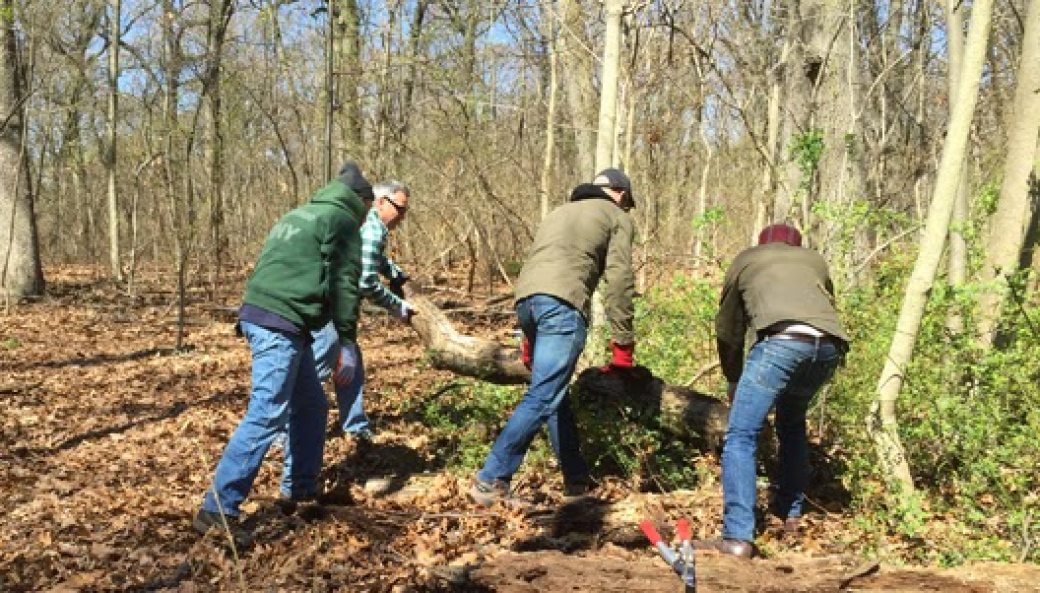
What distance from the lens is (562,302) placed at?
4383 millimetres

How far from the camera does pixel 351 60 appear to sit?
1285 centimetres

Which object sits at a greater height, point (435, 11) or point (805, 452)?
point (435, 11)

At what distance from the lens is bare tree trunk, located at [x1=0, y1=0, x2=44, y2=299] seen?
12.7 meters

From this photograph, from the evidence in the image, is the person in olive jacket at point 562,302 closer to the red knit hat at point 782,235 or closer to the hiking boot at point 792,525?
the red knit hat at point 782,235

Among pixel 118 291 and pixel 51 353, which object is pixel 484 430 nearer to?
pixel 51 353

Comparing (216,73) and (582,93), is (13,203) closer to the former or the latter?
(216,73)

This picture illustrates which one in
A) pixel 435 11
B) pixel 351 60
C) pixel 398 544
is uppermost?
pixel 435 11

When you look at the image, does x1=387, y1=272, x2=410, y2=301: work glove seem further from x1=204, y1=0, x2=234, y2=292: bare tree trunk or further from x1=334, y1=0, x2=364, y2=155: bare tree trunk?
x1=334, y1=0, x2=364, y2=155: bare tree trunk

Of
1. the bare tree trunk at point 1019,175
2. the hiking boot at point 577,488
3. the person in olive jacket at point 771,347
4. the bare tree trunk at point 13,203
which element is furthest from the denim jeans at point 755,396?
the bare tree trunk at point 13,203

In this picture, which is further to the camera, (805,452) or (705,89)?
(705,89)

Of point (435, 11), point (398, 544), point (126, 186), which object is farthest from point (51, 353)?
point (126, 186)

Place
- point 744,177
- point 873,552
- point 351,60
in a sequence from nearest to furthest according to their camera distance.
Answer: point 873,552 < point 351,60 < point 744,177

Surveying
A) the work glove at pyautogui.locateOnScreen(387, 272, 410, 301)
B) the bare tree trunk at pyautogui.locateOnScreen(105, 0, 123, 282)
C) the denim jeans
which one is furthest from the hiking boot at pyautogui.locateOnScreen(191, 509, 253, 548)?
the bare tree trunk at pyautogui.locateOnScreen(105, 0, 123, 282)

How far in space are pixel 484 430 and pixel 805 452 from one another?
2.36m
